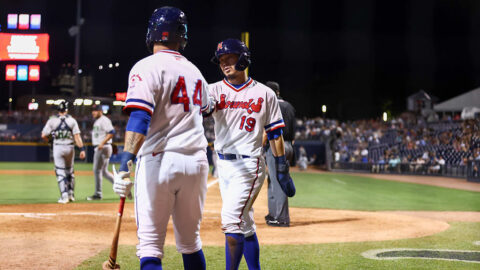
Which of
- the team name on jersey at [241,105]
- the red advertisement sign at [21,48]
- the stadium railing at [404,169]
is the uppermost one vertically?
the red advertisement sign at [21,48]

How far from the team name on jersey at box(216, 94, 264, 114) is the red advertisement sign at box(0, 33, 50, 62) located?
65.7 ft

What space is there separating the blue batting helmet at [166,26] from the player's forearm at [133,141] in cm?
66

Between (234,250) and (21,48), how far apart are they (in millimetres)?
21246

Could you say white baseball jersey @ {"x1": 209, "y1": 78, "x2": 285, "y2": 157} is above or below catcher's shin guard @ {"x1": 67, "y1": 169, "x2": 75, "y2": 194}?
above

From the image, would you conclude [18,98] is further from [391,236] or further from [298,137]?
[391,236]

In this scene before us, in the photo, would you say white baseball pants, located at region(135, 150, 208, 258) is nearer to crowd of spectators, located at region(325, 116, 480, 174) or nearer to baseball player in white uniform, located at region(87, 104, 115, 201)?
baseball player in white uniform, located at region(87, 104, 115, 201)

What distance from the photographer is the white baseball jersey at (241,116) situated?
4270 mm

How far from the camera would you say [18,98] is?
191 ft

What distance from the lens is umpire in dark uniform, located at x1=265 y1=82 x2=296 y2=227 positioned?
6746mm

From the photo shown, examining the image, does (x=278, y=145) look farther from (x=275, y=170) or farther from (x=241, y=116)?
(x=275, y=170)

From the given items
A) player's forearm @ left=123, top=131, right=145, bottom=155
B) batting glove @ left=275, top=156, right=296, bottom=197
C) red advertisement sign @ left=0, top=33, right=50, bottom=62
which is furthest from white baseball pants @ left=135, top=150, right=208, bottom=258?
red advertisement sign @ left=0, top=33, right=50, bottom=62

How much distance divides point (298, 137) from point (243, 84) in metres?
28.8

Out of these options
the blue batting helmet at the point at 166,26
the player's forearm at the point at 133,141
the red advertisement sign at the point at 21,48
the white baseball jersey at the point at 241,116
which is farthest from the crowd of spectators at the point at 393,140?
the player's forearm at the point at 133,141

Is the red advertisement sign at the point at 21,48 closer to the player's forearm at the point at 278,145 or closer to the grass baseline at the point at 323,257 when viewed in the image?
the grass baseline at the point at 323,257
